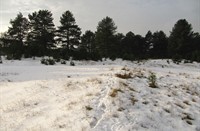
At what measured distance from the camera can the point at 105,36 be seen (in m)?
46.8

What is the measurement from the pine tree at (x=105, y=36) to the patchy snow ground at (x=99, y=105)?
3569 cm

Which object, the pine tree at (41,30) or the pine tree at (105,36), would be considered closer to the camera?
the pine tree at (41,30)

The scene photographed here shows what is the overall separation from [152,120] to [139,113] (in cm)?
44

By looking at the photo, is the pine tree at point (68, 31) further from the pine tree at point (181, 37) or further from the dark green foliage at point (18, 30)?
the pine tree at point (181, 37)

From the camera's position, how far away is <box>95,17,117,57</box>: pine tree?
153 feet

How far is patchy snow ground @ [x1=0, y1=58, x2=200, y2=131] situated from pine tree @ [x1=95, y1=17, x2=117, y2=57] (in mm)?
35686

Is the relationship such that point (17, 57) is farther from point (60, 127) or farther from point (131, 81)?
point (60, 127)

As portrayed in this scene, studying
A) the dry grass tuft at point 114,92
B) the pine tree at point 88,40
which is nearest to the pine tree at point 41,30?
the pine tree at point 88,40

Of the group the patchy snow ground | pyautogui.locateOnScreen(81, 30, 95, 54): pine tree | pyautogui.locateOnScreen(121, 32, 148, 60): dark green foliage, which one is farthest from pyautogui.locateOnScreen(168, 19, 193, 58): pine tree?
the patchy snow ground

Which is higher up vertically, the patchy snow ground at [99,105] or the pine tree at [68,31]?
the pine tree at [68,31]

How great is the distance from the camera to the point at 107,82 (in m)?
9.81

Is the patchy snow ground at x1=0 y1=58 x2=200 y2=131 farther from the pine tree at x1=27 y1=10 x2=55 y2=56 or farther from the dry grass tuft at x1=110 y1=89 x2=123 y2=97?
the pine tree at x1=27 y1=10 x2=55 y2=56

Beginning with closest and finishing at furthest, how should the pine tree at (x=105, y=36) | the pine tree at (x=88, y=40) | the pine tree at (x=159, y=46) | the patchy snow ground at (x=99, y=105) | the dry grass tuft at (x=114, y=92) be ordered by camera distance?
the patchy snow ground at (x=99, y=105) < the dry grass tuft at (x=114, y=92) < the pine tree at (x=105, y=36) < the pine tree at (x=159, y=46) < the pine tree at (x=88, y=40)

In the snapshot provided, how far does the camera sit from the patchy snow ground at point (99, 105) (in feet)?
21.4
